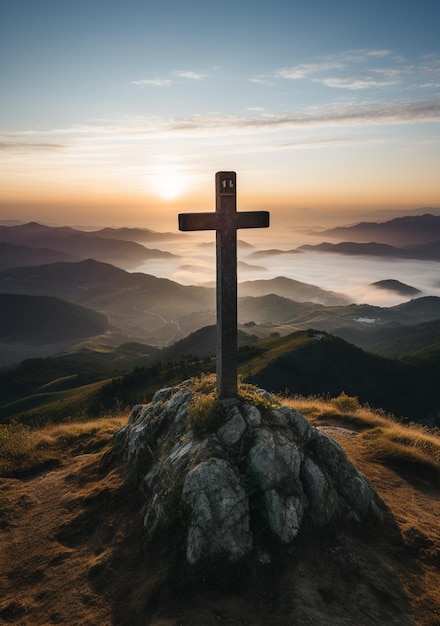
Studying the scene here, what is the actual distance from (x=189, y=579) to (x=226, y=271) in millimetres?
7230

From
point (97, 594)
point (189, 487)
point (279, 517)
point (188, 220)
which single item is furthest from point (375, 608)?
point (188, 220)

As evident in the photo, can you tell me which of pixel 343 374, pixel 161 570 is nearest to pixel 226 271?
pixel 161 570

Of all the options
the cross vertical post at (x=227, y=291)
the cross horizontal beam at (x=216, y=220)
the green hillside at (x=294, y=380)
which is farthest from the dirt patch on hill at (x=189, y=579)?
the green hillside at (x=294, y=380)

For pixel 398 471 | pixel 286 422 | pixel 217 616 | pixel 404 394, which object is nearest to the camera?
pixel 217 616

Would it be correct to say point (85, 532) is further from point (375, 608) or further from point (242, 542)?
point (375, 608)

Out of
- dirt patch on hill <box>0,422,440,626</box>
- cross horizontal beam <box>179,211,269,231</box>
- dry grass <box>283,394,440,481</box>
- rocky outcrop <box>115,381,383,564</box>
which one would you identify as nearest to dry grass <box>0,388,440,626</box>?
dirt patch on hill <box>0,422,440,626</box>

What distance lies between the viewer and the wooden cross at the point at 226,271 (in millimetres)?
11141

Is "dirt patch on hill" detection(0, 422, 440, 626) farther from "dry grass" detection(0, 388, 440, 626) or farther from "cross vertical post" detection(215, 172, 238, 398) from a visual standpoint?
"cross vertical post" detection(215, 172, 238, 398)

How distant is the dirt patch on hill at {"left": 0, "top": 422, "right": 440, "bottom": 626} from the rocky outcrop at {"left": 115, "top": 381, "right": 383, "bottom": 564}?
433mm

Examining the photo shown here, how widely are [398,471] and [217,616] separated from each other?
27.4 ft

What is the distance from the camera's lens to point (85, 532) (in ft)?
33.2

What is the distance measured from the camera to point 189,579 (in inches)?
309

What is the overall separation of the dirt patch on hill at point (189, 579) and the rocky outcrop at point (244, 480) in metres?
0.43

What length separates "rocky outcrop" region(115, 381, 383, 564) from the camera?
861 centimetres
